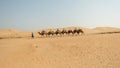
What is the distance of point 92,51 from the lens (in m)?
21.2

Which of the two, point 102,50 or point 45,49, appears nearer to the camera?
point 102,50

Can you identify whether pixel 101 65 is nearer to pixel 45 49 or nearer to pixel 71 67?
pixel 71 67

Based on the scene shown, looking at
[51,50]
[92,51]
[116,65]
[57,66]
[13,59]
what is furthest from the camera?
[51,50]

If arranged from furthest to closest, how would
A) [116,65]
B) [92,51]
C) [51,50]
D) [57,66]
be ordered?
[51,50] → [92,51] → [57,66] → [116,65]

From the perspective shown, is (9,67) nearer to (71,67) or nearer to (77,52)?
(71,67)

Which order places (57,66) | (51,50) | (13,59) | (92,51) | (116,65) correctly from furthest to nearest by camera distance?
(51,50), (92,51), (13,59), (57,66), (116,65)

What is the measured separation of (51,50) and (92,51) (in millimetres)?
4004

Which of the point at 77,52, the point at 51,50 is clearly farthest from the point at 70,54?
the point at 51,50

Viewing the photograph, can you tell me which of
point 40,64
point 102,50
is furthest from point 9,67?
point 102,50

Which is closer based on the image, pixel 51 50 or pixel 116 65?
pixel 116 65

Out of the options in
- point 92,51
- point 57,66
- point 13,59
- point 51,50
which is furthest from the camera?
point 51,50

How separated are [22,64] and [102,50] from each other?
7308 mm

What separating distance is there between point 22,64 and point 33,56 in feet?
8.25

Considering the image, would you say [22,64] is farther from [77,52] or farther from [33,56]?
[77,52]
